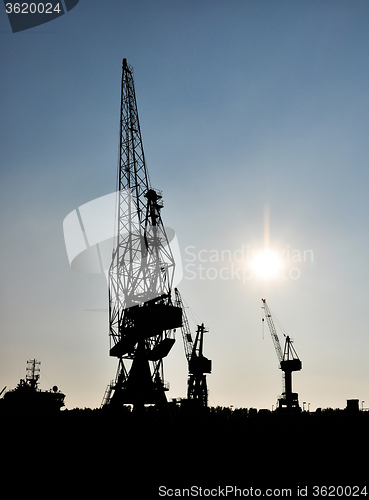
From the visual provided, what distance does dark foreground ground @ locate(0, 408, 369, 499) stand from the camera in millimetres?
32906

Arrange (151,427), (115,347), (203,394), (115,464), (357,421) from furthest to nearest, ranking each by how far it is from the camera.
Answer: (203,394), (357,421), (115,347), (151,427), (115,464)

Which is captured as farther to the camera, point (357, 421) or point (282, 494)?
point (357, 421)

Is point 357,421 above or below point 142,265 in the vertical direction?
below

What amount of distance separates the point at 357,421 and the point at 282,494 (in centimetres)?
5639

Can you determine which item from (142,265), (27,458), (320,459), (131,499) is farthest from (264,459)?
(142,265)

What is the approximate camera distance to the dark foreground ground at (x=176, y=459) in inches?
1296

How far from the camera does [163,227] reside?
7012 cm

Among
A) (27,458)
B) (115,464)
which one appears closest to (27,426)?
(27,458)

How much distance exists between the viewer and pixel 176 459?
4309 centimetres

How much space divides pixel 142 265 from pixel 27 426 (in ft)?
113

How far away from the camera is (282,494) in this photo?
103 ft

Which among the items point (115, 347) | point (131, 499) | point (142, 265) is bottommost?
point (131, 499)

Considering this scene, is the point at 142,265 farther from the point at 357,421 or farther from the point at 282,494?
the point at 357,421

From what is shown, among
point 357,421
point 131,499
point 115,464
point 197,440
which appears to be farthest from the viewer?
point 357,421
